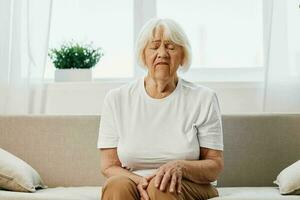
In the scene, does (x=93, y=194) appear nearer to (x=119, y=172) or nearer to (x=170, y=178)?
(x=119, y=172)

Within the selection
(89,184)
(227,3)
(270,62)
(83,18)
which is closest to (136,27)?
(83,18)

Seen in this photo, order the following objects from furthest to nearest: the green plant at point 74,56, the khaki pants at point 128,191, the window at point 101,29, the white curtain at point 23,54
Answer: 1. the window at point 101,29
2. the green plant at point 74,56
3. the white curtain at point 23,54
4. the khaki pants at point 128,191

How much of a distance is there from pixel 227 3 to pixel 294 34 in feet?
1.70

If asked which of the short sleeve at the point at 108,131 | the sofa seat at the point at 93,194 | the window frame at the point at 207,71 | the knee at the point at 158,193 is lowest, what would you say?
the sofa seat at the point at 93,194

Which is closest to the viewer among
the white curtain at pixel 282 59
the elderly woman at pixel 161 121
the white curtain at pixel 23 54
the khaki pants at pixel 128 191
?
the khaki pants at pixel 128 191

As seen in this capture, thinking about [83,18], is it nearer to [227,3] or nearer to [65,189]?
[227,3]

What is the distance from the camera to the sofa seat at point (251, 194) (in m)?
2.21

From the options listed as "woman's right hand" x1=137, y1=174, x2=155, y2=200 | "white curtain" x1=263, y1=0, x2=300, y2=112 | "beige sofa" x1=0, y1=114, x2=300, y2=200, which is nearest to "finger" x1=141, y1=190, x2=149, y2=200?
"woman's right hand" x1=137, y1=174, x2=155, y2=200

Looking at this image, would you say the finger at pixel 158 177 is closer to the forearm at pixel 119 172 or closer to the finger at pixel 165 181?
the finger at pixel 165 181

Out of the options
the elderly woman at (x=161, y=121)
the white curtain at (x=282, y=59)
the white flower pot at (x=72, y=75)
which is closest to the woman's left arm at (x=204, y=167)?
the elderly woman at (x=161, y=121)

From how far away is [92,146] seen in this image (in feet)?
9.90

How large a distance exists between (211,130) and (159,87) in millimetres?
316

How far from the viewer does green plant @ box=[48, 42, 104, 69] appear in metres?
3.52

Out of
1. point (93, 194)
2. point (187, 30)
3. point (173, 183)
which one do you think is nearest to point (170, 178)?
point (173, 183)
